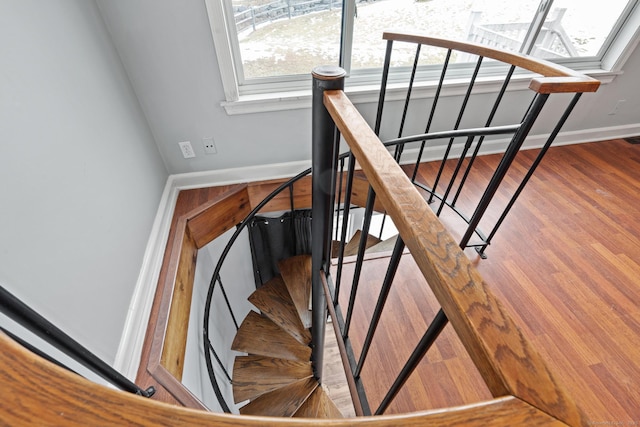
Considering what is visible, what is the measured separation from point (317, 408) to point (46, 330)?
6.94ft

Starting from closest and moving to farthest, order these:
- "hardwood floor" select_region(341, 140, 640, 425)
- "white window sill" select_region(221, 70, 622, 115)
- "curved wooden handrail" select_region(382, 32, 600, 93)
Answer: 1. "curved wooden handrail" select_region(382, 32, 600, 93)
2. "hardwood floor" select_region(341, 140, 640, 425)
3. "white window sill" select_region(221, 70, 622, 115)

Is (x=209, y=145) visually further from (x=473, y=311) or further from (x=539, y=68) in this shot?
(x=473, y=311)

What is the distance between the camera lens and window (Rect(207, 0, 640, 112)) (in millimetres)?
1708

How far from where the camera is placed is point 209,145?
198cm

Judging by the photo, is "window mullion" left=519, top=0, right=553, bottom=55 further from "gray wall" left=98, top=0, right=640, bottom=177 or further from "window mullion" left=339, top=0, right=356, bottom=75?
"window mullion" left=339, top=0, right=356, bottom=75

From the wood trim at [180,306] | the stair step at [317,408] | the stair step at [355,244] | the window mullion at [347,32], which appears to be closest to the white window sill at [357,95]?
the window mullion at [347,32]

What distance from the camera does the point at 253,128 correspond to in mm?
1973

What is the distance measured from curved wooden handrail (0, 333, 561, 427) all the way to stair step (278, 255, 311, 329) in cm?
215

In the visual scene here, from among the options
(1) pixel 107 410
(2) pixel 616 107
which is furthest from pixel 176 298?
(2) pixel 616 107

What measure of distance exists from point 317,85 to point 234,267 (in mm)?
2124

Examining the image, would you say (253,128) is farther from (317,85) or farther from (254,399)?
(254,399)

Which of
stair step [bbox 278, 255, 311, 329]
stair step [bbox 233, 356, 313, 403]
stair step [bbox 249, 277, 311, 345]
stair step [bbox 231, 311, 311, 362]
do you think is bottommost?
stair step [bbox 233, 356, 313, 403]

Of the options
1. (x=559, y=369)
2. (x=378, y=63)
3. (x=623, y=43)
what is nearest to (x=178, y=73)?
(x=378, y=63)

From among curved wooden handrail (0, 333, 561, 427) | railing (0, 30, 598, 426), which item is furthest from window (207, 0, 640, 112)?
curved wooden handrail (0, 333, 561, 427)
